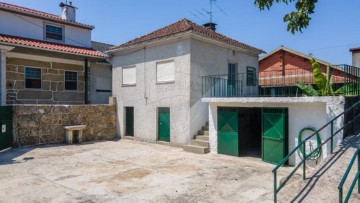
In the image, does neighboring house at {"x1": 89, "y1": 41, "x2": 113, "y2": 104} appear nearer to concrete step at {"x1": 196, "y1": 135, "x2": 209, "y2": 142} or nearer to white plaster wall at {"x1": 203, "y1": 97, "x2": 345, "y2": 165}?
concrete step at {"x1": 196, "y1": 135, "x2": 209, "y2": 142}

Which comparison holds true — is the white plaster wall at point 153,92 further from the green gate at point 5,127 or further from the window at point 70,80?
Result: the green gate at point 5,127

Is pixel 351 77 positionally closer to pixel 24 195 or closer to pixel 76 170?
pixel 76 170

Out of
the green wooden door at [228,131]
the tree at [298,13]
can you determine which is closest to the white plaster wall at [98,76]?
the green wooden door at [228,131]

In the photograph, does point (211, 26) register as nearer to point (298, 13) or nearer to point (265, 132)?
point (265, 132)

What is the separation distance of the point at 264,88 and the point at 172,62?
845 cm

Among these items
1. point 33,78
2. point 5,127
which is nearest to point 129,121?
point 33,78

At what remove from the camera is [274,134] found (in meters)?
10.7

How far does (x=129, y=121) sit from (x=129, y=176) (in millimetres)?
8950

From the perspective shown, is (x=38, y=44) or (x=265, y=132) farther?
(x=38, y=44)

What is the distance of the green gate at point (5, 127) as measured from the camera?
12641 mm

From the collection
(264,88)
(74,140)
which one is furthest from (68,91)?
(264,88)

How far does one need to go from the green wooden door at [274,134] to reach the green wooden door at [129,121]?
9.27 metres

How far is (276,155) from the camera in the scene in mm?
10617

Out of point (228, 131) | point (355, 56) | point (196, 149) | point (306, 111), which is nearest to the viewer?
point (306, 111)
